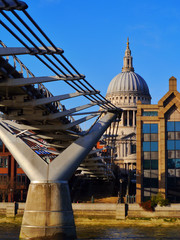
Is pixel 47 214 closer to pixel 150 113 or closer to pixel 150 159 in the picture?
pixel 150 159

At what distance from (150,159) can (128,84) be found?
10207cm

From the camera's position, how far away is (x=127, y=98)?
6742 inches

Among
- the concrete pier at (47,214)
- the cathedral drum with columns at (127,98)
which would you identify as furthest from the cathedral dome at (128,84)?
the concrete pier at (47,214)

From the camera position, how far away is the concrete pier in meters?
41.4

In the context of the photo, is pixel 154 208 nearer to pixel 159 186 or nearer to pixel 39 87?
pixel 159 186

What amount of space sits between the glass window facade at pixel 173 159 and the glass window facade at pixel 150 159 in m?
1.69

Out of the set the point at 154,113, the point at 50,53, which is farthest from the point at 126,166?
the point at 50,53

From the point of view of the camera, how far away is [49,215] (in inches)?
1634

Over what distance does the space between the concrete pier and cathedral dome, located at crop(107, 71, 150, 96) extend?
132130 millimetres

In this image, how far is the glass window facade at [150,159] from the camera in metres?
73.8

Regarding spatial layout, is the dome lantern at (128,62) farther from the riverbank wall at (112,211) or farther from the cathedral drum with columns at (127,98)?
the riverbank wall at (112,211)

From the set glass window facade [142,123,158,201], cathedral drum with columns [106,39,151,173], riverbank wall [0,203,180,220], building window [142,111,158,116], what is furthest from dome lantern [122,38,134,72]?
riverbank wall [0,203,180,220]

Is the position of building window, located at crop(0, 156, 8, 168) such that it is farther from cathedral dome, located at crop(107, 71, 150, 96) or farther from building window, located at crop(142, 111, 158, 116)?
cathedral dome, located at crop(107, 71, 150, 96)

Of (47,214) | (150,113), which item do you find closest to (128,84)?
(150,113)
